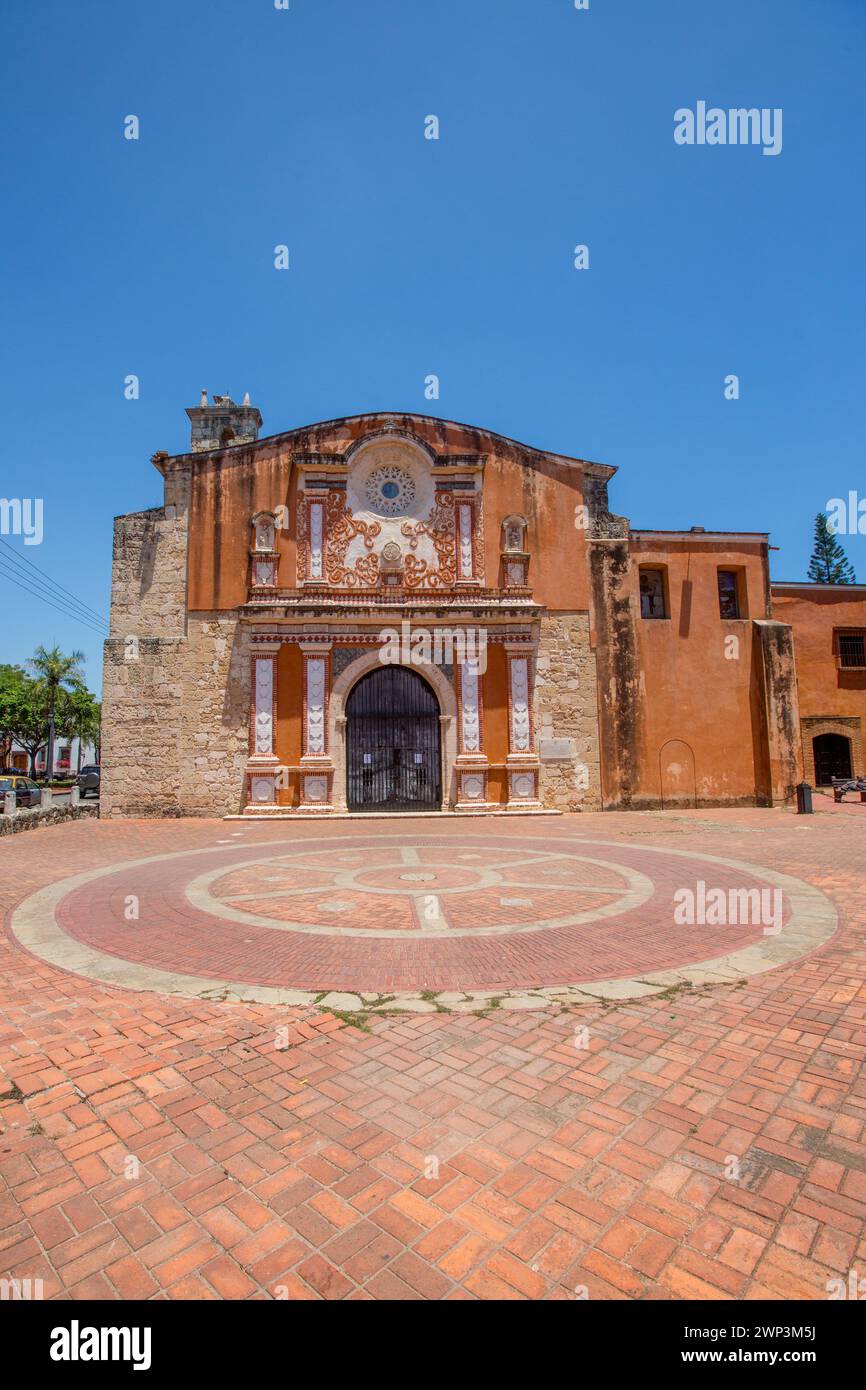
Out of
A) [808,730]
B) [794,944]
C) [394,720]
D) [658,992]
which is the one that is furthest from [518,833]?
[808,730]

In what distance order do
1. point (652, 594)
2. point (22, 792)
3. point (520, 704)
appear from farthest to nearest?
1. point (22, 792)
2. point (652, 594)
3. point (520, 704)

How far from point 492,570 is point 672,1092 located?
17.0 meters

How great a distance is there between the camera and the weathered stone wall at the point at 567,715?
61.8 ft

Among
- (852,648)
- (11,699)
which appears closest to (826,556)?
(852,648)

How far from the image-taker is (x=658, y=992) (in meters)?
4.61

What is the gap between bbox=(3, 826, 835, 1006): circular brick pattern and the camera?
4918 mm

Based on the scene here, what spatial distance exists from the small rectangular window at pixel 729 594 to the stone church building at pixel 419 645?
0.70 metres

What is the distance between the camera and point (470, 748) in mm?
18500

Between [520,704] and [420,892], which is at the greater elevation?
[520,704]

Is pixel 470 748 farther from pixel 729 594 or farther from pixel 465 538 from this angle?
pixel 729 594

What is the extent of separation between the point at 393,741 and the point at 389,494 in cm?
732

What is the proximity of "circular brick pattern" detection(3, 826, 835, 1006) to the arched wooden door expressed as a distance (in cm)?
1626
